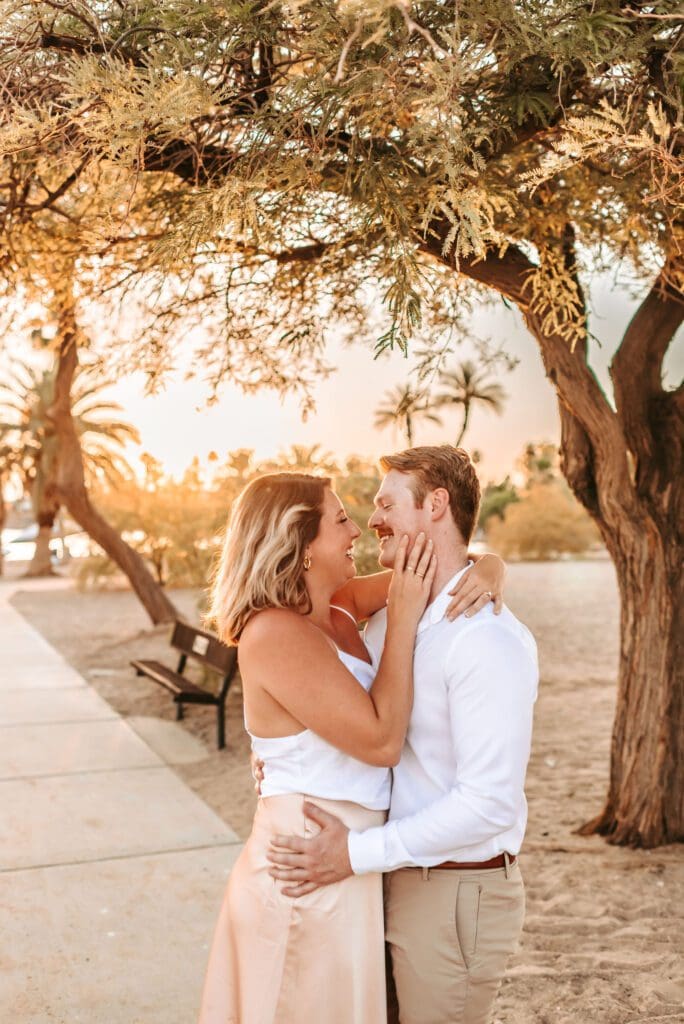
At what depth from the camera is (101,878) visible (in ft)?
19.1

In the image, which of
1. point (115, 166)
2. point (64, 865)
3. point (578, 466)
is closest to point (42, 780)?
point (64, 865)

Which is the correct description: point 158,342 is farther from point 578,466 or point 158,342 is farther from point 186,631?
point 186,631

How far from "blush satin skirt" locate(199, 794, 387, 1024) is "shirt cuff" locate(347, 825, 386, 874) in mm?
78

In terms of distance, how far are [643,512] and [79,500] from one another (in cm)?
1147

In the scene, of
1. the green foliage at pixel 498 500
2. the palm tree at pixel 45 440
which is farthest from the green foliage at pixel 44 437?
the green foliage at pixel 498 500

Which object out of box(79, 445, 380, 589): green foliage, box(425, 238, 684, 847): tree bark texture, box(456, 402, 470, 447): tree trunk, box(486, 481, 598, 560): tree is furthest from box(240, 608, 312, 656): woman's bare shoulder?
box(486, 481, 598, 560): tree

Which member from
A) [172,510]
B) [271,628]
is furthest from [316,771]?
[172,510]

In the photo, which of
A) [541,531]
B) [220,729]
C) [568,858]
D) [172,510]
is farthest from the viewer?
[541,531]

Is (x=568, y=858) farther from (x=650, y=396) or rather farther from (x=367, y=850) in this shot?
(x=367, y=850)

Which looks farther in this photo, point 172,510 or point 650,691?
point 172,510

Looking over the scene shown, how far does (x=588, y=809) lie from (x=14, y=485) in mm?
32280

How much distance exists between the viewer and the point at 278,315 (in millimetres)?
6004

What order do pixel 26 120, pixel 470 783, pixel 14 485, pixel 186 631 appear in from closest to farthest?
1. pixel 470 783
2. pixel 26 120
3. pixel 186 631
4. pixel 14 485

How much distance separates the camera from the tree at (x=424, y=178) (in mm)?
3408
